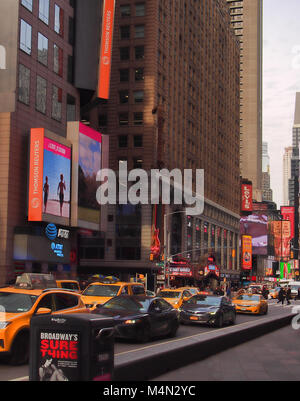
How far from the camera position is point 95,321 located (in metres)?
7.95

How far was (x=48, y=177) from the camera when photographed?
53562 millimetres

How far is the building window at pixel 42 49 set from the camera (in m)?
54.8

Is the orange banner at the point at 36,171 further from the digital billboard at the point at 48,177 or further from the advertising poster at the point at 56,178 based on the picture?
the advertising poster at the point at 56,178

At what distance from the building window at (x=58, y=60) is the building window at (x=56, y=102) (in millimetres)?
1717

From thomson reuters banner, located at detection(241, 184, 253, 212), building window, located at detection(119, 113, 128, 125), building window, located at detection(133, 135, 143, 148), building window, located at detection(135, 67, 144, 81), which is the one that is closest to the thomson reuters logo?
building window, located at detection(133, 135, 143, 148)

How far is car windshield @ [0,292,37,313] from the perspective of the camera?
48.3 ft

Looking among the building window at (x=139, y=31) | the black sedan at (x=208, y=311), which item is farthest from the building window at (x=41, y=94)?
the black sedan at (x=208, y=311)

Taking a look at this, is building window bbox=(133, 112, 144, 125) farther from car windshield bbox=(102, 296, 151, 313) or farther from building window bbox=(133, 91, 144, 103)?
car windshield bbox=(102, 296, 151, 313)

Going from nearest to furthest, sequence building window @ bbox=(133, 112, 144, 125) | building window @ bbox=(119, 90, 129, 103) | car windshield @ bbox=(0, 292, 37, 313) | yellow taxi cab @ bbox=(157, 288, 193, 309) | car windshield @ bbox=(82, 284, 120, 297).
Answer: car windshield @ bbox=(0, 292, 37, 313) < car windshield @ bbox=(82, 284, 120, 297) < yellow taxi cab @ bbox=(157, 288, 193, 309) < building window @ bbox=(133, 112, 144, 125) < building window @ bbox=(119, 90, 129, 103)

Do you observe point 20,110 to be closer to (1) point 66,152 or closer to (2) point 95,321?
(1) point 66,152

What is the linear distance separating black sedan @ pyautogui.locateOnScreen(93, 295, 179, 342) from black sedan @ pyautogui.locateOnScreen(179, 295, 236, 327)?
4705 millimetres

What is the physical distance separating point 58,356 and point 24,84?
4667cm

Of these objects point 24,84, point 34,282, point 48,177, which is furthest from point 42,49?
point 34,282

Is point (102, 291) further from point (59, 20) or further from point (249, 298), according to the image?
point (59, 20)
